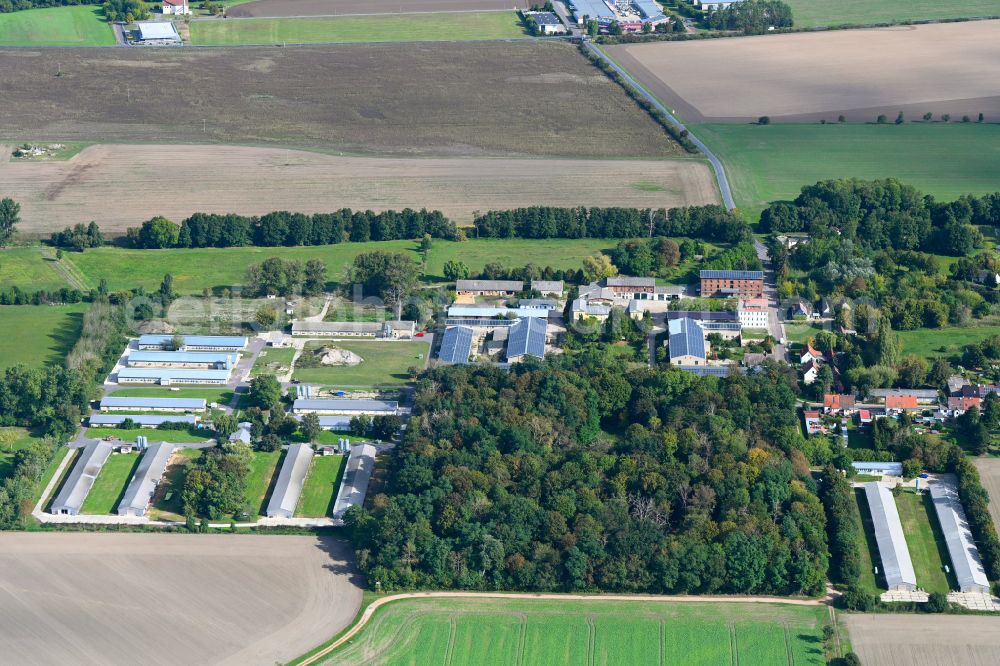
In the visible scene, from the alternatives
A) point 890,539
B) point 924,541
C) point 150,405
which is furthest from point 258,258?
point 924,541

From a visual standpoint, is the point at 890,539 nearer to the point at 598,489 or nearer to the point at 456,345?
the point at 598,489

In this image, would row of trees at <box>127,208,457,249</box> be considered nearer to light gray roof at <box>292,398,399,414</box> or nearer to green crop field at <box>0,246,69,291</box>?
green crop field at <box>0,246,69,291</box>

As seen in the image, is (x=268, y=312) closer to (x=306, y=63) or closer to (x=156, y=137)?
(x=156, y=137)

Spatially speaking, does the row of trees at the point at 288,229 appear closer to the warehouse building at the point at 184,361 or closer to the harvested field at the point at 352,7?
the warehouse building at the point at 184,361

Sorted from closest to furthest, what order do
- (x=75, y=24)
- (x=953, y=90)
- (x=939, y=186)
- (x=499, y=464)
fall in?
1. (x=499, y=464)
2. (x=939, y=186)
3. (x=953, y=90)
4. (x=75, y=24)

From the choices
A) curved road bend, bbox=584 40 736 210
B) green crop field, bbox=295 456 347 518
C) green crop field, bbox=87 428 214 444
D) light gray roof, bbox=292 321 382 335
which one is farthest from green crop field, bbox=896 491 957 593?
curved road bend, bbox=584 40 736 210

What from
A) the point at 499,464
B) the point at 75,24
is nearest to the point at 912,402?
the point at 499,464
